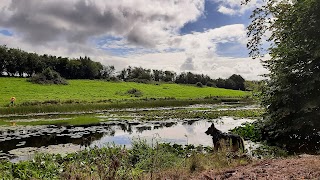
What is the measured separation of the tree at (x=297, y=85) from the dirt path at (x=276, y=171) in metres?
5.43

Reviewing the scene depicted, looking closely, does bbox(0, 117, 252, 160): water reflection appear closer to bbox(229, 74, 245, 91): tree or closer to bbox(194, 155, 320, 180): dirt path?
bbox(194, 155, 320, 180): dirt path

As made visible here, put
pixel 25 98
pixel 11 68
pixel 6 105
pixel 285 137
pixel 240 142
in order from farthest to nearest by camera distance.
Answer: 1. pixel 11 68
2. pixel 25 98
3. pixel 6 105
4. pixel 285 137
5. pixel 240 142

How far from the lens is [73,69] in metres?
96.7

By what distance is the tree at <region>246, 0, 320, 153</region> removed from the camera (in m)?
13.0

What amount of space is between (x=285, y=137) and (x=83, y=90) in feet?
206

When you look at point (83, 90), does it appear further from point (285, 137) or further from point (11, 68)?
point (285, 137)

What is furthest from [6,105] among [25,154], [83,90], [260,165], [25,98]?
[260,165]

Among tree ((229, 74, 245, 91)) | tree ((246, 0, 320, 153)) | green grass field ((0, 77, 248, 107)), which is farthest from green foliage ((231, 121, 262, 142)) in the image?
tree ((229, 74, 245, 91))

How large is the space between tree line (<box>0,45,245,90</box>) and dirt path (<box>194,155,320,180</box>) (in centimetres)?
7957

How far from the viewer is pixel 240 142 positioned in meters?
12.9

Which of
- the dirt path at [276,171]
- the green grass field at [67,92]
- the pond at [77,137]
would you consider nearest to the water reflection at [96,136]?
the pond at [77,137]

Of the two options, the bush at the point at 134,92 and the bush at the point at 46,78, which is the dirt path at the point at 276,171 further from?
the bush at the point at 46,78

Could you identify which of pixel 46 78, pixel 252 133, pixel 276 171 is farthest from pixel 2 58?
pixel 276 171

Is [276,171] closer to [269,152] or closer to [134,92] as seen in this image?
[269,152]
